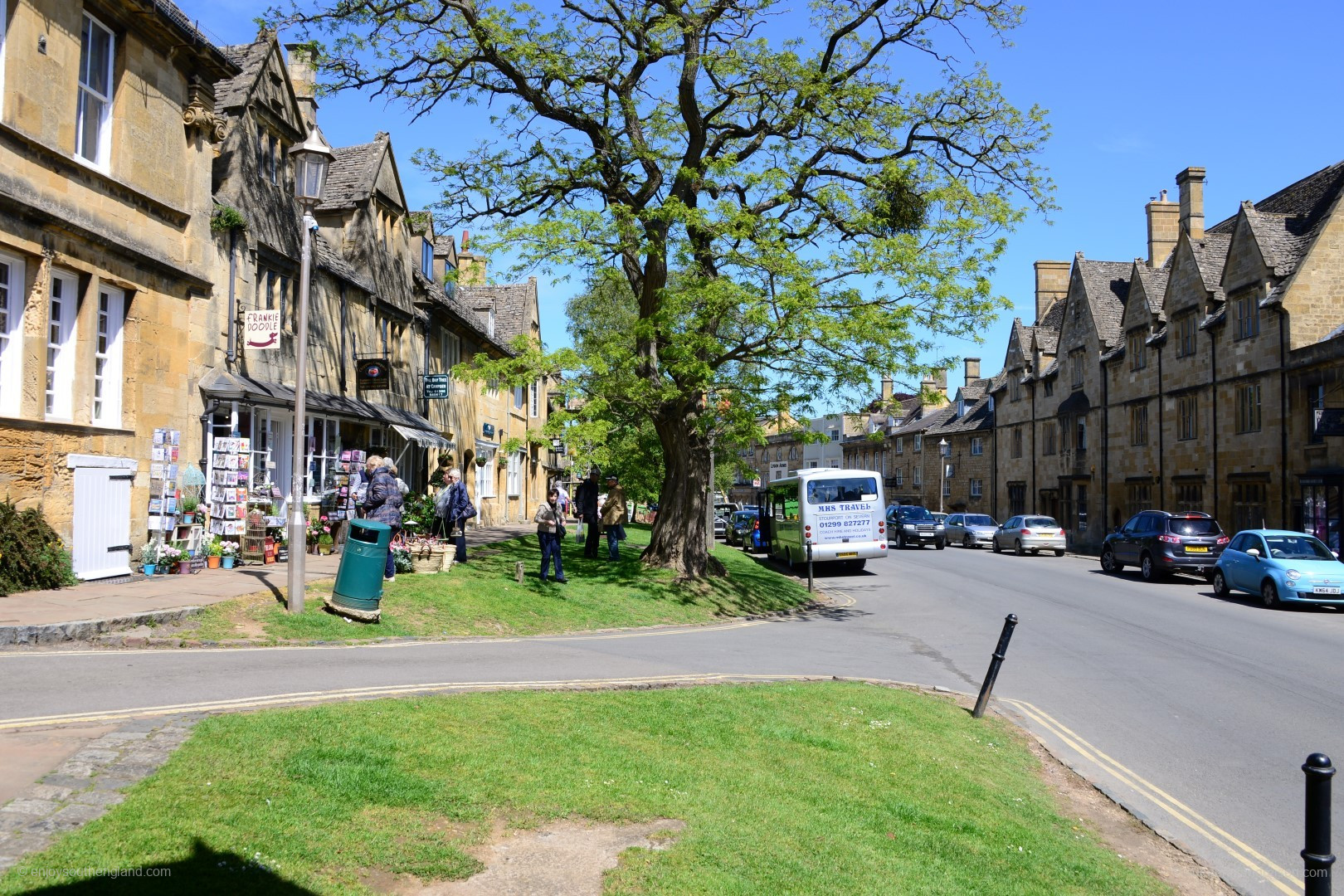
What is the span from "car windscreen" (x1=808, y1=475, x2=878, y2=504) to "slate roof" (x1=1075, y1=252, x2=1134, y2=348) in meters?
21.9

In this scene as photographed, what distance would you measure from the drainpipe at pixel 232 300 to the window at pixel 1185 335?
3399cm

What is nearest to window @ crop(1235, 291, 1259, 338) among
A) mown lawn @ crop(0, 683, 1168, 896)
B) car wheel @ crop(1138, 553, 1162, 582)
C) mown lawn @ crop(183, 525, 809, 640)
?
car wheel @ crop(1138, 553, 1162, 582)

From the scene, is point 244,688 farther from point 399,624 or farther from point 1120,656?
point 1120,656

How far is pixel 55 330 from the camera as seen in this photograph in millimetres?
13383

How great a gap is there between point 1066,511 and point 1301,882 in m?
44.6

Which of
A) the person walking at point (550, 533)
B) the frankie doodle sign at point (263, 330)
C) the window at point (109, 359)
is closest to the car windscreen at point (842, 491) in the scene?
the person walking at point (550, 533)

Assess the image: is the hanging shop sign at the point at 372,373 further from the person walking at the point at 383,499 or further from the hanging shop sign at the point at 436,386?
the person walking at the point at 383,499

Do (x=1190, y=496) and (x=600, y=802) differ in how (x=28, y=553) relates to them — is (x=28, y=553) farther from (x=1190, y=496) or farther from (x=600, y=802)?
(x=1190, y=496)

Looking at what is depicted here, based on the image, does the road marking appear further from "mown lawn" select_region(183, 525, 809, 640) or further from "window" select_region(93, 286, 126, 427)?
"window" select_region(93, 286, 126, 427)

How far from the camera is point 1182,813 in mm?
7035

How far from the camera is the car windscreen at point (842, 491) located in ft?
93.4

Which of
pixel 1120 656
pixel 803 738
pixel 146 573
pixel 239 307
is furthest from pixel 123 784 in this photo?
pixel 239 307

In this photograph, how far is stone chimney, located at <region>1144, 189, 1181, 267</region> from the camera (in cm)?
4409

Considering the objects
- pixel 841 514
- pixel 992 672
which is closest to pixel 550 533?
pixel 992 672
